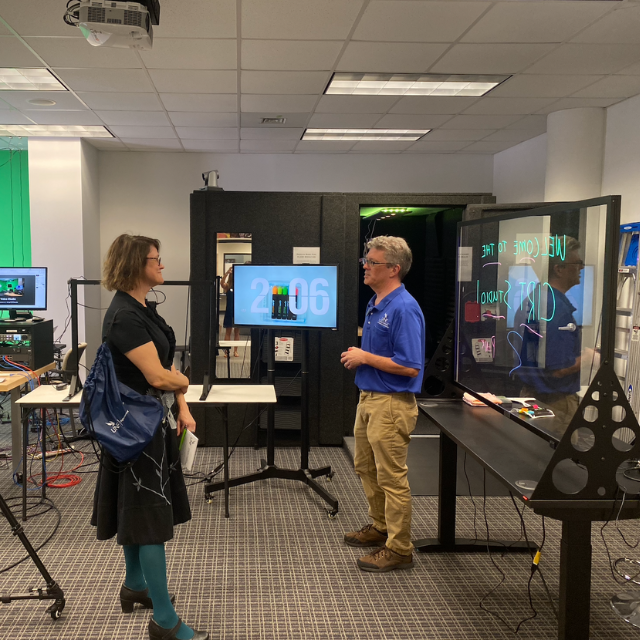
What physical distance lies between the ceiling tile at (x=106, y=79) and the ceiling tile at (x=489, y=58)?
1.88 metres

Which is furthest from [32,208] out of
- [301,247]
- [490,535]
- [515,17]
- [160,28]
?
[490,535]

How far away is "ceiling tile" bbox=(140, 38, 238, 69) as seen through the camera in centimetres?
305

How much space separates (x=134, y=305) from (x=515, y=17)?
228 centimetres

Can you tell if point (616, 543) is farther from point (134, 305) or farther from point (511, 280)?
point (134, 305)

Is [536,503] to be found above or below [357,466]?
above

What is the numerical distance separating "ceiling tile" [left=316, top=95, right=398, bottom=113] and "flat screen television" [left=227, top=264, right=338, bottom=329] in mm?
1416

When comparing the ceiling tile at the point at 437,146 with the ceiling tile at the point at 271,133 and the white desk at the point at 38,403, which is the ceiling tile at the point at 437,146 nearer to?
the ceiling tile at the point at 271,133

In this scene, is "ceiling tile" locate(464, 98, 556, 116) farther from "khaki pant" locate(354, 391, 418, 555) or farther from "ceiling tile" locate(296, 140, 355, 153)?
"khaki pant" locate(354, 391, 418, 555)

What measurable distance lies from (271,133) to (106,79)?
5.80ft

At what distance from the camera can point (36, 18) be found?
2746 millimetres

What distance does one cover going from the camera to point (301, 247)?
4.36m

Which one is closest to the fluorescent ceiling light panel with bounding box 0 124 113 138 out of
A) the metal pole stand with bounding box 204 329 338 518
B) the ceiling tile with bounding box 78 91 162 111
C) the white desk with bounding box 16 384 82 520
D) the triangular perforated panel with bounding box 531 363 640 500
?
the ceiling tile with bounding box 78 91 162 111

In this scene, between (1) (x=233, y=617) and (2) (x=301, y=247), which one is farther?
(2) (x=301, y=247)

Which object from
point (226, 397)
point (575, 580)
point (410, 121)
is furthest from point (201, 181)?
point (575, 580)
